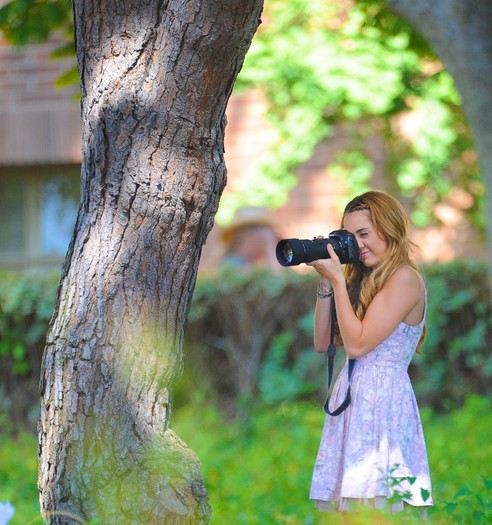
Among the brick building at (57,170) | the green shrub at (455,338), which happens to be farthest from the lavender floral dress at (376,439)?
the brick building at (57,170)

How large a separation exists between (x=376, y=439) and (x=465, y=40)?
2.42 metres

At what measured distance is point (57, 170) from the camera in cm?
991

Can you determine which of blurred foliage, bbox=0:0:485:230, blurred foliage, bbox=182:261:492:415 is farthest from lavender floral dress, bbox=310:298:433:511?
blurred foliage, bbox=0:0:485:230


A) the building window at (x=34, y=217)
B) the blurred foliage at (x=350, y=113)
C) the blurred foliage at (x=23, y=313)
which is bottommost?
the blurred foliage at (x=23, y=313)

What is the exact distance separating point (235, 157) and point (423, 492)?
260 inches

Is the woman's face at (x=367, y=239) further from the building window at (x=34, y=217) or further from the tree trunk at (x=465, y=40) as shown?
the building window at (x=34, y=217)

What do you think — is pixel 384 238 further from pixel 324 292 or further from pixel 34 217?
pixel 34 217

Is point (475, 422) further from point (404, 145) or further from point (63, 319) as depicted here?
point (63, 319)

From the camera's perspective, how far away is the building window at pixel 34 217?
1003 cm

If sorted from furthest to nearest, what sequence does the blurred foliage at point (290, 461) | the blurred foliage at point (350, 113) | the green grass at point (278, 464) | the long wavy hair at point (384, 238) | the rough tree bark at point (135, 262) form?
1. the blurred foliage at point (350, 113)
2. the green grass at point (278, 464)
3. the blurred foliage at point (290, 461)
4. the long wavy hair at point (384, 238)
5. the rough tree bark at point (135, 262)

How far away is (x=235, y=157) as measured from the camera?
9391 mm

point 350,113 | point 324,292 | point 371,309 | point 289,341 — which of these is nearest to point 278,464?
point 289,341

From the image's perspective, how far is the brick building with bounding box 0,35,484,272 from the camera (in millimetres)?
9219

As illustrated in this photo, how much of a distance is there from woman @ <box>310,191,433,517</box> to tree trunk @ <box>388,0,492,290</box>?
1.82 metres
